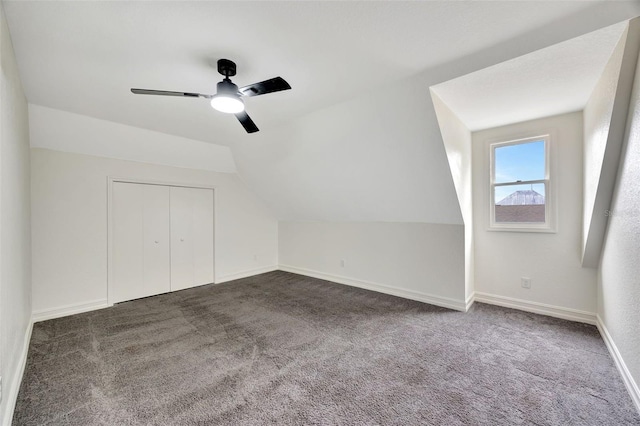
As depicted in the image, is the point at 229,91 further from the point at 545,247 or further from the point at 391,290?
the point at 545,247

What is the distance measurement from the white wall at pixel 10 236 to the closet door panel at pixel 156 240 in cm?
168

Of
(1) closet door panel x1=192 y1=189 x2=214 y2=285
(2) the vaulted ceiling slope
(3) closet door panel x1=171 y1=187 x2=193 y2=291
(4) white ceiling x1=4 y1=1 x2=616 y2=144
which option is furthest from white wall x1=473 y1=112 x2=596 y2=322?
(3) closet door panel x1=171 y1=187 x2=193 y2=291

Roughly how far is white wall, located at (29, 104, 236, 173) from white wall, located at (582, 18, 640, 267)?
449cm

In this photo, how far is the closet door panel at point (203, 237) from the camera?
4.52m

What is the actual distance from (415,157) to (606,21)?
1.59 m

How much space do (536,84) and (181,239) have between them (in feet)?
16.4

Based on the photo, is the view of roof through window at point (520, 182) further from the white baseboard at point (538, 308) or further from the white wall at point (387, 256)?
the white baseboard at point (538, 308)

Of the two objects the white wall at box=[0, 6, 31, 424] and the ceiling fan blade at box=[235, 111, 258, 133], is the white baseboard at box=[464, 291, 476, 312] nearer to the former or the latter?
the ceiling fan blade at box=[235, 111, 258, 133]

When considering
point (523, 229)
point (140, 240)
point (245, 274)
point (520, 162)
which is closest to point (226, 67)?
point (140, 240)

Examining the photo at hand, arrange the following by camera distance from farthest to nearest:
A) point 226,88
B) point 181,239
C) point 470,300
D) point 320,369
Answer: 1. point 181,239
2. point 470,300
3. point 320,369
4. point 226,88

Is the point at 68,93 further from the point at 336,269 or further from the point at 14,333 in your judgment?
the point at 336,269

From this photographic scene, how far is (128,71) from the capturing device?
6.86 ft

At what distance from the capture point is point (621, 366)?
1.98 metres

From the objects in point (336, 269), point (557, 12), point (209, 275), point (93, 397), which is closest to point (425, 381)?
point (93, 397)
